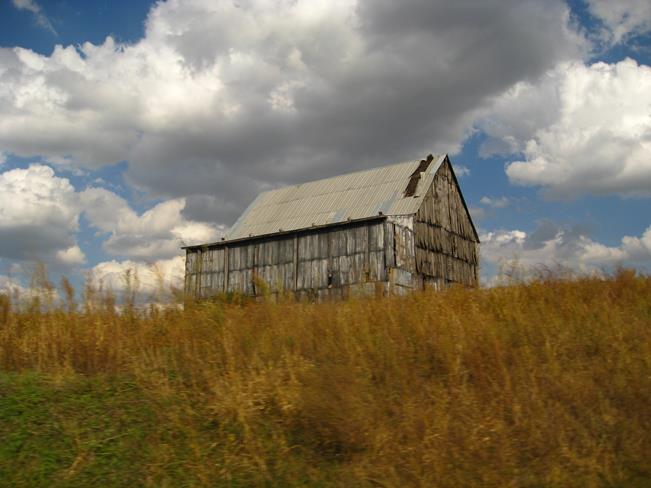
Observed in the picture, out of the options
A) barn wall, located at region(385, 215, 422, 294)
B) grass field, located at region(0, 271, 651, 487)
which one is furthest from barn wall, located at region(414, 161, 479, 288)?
grass field, located at region(0, 271, 651, 487)

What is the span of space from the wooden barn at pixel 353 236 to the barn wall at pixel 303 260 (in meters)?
0.05

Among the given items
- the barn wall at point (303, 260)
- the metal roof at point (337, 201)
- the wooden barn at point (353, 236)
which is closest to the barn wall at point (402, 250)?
the wooden barn at point (353, 236)

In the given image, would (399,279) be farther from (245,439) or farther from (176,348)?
(245,439)

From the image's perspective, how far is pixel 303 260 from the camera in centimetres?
2752

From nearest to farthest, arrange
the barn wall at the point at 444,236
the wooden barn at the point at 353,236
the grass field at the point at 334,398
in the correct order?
the grass field at the point at 334,398, the wooden barn at the point at 353,236, the barn wall at the point at 444,236

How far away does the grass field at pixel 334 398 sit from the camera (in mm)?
4133

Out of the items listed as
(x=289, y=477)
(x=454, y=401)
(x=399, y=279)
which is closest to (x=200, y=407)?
(x=289, y=477)

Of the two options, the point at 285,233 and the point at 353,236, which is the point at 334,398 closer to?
the point at 353,236

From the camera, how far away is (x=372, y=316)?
689 cm

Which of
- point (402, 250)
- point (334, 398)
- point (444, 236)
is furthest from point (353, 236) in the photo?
point (334, 398)

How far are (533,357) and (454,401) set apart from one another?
1.13 m

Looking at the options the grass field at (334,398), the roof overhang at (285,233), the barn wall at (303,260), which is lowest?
the grass field at (334,398)

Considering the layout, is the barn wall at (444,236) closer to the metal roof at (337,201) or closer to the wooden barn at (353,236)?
the wooden barn at (353,236)

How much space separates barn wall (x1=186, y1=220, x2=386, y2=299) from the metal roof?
0.81 meters
